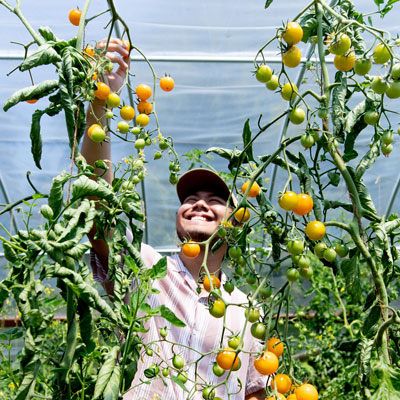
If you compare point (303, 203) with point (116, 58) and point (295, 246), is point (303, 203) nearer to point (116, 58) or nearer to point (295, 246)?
point (295, 246)

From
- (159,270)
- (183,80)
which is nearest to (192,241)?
(159,270)

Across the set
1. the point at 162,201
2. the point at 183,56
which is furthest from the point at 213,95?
the point at 162,201

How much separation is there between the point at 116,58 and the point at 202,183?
75 centimetres

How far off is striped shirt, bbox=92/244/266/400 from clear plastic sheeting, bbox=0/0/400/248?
6.21 ft

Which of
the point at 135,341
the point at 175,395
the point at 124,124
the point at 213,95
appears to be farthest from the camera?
the point at 213,95

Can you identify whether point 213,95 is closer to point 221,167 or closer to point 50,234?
point 221,167

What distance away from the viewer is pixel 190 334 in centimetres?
159

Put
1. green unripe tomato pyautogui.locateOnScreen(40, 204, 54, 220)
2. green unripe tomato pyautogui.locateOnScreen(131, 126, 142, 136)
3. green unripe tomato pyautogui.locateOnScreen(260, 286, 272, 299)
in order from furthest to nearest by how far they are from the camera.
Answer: green unripe tomato pyautogui.locateOnScreen(131, 126, 142, 136) → green unripe tomato pyautogui.locateOnScreen(260, 286, 272, 299) → green unripe tomato pyautogui.locateOnScreen(40, 204, 54, 220)

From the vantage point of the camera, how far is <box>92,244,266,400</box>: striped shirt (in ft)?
4.80

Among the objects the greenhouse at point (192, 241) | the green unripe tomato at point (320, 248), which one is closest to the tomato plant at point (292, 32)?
the greenhouse at point (192, 241)

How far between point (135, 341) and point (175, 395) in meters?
0.63

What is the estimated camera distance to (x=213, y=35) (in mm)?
3951

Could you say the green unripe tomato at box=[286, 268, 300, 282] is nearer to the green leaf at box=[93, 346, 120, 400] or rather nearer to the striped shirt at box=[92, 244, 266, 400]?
the green leaf at box=[93, 346, 120, 400]

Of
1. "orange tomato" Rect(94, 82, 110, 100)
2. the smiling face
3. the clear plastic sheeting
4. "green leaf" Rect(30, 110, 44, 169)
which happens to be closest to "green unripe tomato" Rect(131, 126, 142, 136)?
"orange tomato" Rect(94, 82, 110, 100)
